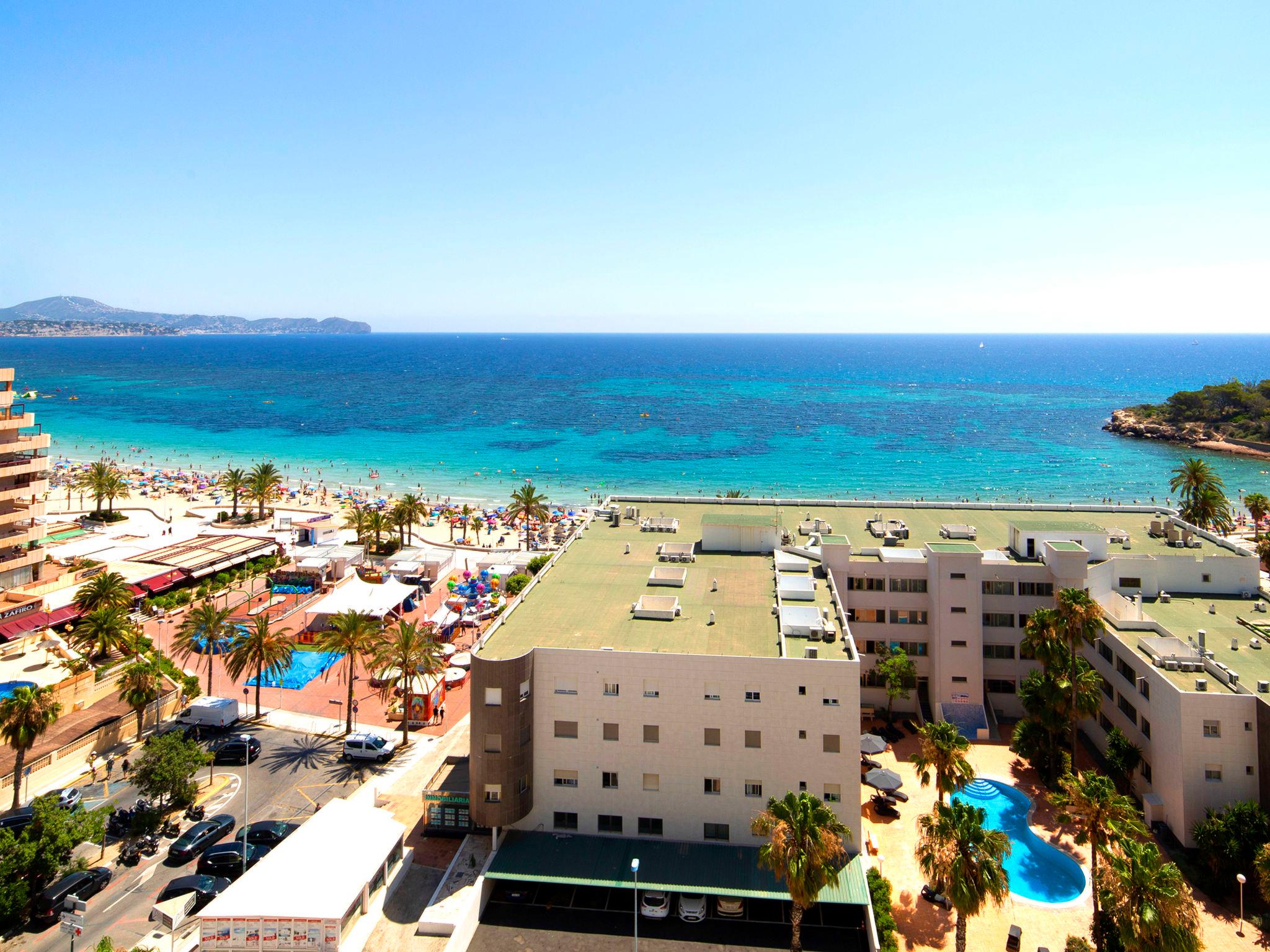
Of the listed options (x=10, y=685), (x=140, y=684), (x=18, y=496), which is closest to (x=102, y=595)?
(x=18, y=496)

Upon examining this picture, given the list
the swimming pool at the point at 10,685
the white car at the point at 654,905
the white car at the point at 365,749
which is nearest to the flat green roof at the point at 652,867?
the white car at the point at 654,905

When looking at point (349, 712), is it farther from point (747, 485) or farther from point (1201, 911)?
point (747, 485)

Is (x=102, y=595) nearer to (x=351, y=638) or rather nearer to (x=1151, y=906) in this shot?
(x=351, y=638)

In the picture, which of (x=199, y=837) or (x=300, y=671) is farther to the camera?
(x=300, y=671)

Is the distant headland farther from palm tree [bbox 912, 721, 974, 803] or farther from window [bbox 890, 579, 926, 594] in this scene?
palm tree [bbox 912, 721, 974, 803]

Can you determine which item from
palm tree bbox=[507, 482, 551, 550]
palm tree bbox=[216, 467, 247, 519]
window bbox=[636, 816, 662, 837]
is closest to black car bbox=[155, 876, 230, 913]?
window bbox=[636, 816, 662, 837]
